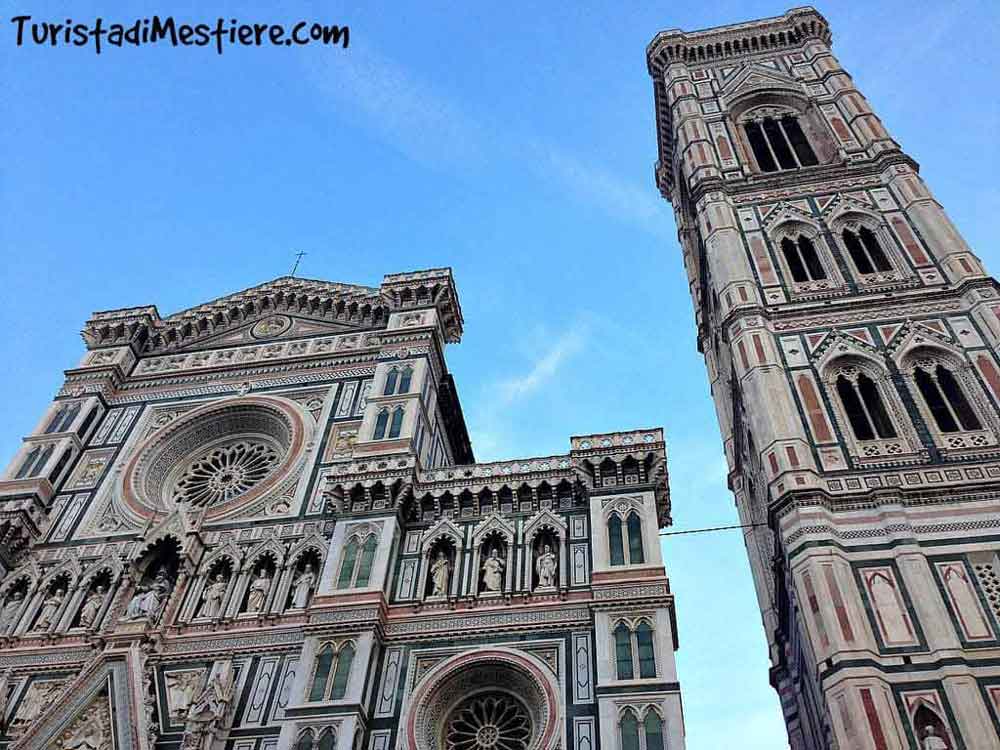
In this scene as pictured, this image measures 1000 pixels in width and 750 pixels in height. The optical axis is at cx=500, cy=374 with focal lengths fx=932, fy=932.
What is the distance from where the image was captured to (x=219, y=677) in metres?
15.8

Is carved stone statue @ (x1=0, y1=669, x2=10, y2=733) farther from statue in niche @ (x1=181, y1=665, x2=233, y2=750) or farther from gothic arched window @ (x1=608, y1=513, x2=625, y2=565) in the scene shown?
gothic arched window @ (x1=608, y1=513, x2=625, y2=565)

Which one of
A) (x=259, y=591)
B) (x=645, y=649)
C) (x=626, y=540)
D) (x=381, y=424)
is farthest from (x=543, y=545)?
(x=259, y=591)

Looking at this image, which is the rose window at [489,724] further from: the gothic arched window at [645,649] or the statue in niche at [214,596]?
the statue in niche at [214,596]

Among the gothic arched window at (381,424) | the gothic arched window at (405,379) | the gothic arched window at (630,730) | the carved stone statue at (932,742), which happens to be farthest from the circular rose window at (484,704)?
Answer: the gothic arched window at (405,379)

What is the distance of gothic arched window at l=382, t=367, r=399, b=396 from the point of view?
68.6ft

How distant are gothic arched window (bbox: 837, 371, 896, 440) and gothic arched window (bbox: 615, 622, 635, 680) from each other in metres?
5.90

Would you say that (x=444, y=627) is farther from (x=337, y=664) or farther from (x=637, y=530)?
(x=637, y=530)

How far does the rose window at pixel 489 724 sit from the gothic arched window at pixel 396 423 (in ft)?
20.3

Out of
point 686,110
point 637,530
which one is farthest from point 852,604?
point 686,110

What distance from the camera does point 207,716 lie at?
48.5 feet

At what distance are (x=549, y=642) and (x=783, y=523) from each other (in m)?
4.41

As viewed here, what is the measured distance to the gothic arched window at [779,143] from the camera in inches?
1037

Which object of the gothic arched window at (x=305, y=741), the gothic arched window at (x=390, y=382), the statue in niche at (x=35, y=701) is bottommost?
→ the gothic arched window at (x=305, y=741)

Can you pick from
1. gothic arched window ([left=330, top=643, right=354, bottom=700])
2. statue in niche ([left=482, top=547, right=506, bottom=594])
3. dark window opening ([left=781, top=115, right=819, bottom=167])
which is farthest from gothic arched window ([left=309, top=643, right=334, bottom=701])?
dark window opening ([left=781, top=115, right=819, bottom=167])
